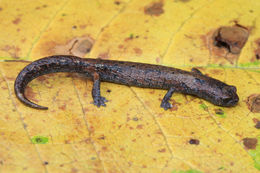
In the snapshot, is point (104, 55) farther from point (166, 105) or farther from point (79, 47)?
point (166, 105)

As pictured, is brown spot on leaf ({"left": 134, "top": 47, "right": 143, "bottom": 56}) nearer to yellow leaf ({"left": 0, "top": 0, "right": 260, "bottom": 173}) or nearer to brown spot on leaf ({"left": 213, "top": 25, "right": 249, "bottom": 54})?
yellow leaf ({"left": 0, "top": 0, "right": 260, "bottom": 173})

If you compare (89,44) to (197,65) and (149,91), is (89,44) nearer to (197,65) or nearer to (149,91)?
(149,91)

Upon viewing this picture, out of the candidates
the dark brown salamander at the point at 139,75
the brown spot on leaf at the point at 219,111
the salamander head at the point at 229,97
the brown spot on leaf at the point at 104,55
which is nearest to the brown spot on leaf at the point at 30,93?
the dark brown salamander at the point at 139,75

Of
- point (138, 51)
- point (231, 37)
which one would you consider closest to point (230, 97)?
point (231, 37)

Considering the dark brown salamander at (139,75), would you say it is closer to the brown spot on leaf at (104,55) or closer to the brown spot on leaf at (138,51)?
the brown spot on leaf at (104,55)

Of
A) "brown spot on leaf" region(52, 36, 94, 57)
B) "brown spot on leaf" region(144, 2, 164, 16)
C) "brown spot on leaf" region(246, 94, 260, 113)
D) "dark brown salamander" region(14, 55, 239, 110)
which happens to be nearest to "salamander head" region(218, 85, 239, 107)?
"dark brown salamander" region(14, 55, 239, 110)

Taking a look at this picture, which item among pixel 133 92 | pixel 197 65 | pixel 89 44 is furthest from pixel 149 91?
pixel 89 44
